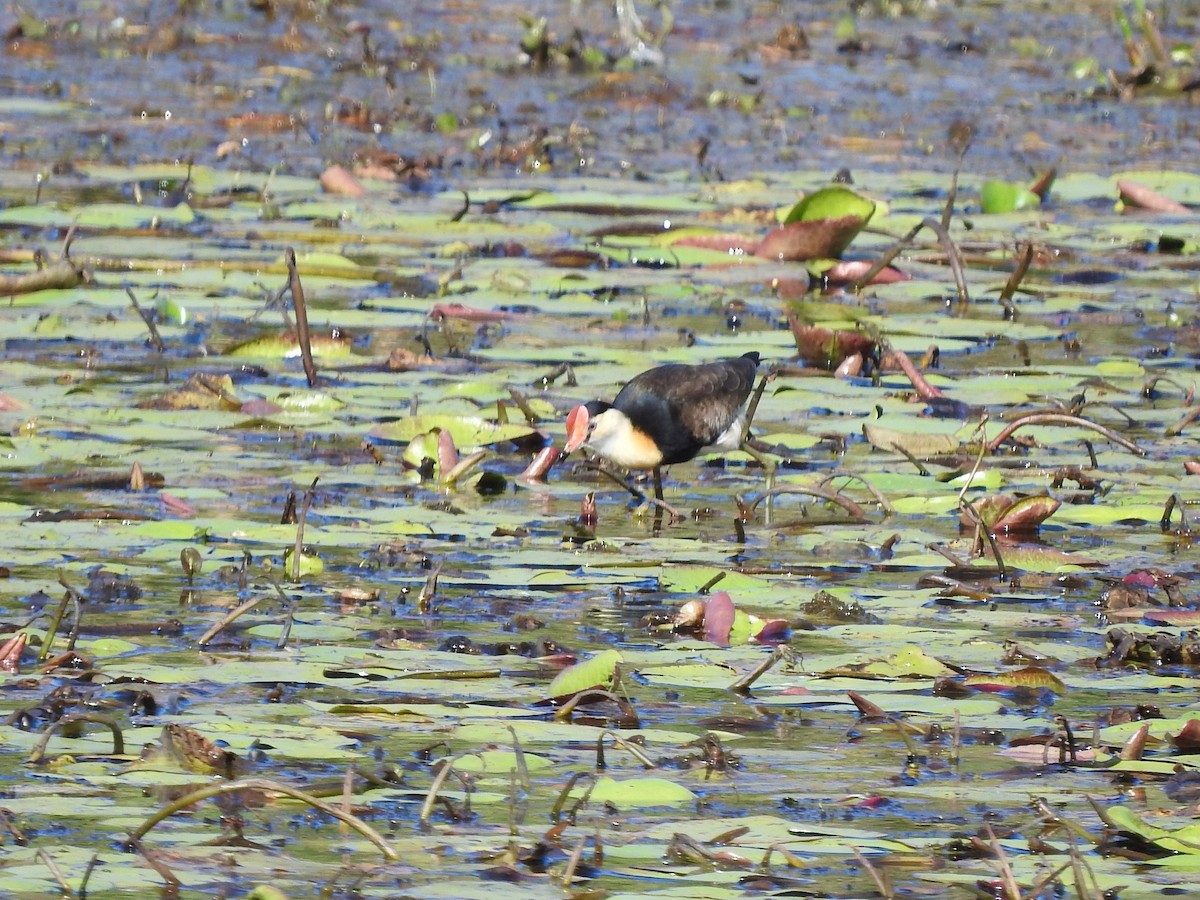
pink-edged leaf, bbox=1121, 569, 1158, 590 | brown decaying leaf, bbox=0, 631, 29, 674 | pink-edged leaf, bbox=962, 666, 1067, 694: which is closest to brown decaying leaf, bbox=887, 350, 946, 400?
pink-edged leaf, bbox=1121, 569, 1158, 590

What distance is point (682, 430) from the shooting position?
631cm

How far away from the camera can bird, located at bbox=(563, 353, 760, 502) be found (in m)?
6.19

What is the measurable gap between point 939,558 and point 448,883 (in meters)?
2.38

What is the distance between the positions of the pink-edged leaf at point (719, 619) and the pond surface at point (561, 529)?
1.0 inches

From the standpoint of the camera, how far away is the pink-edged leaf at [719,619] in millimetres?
4723

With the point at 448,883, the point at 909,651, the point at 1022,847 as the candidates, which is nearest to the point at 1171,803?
the point at 1022,847

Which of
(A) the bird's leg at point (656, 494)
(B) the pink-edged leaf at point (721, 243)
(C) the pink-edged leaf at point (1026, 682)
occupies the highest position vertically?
(B) the pink-edged leaf at point (721, 243)

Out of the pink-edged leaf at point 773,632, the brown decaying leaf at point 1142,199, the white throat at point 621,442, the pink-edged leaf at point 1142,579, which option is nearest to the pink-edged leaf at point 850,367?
the white throat at point 621,442

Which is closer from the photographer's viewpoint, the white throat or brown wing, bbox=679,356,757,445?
the white throat

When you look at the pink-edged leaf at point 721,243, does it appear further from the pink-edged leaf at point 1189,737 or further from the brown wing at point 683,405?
the pink-edged leaf at point 1189,737

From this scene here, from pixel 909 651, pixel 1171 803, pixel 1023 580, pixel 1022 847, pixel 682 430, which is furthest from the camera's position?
pixel 682 430

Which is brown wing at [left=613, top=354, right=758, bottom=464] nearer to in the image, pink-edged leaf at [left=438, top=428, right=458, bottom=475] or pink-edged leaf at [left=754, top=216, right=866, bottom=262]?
pink-edged leaf at [left=438, top=428, right=458, bottom=475]

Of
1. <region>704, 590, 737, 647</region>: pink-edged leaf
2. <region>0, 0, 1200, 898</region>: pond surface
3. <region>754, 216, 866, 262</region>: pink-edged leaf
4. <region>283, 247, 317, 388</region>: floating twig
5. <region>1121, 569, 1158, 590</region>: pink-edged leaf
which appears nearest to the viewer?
<region>0, 0, 1200, 898</region>: pond surface

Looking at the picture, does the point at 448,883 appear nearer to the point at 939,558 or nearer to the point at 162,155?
the point at 939,558
